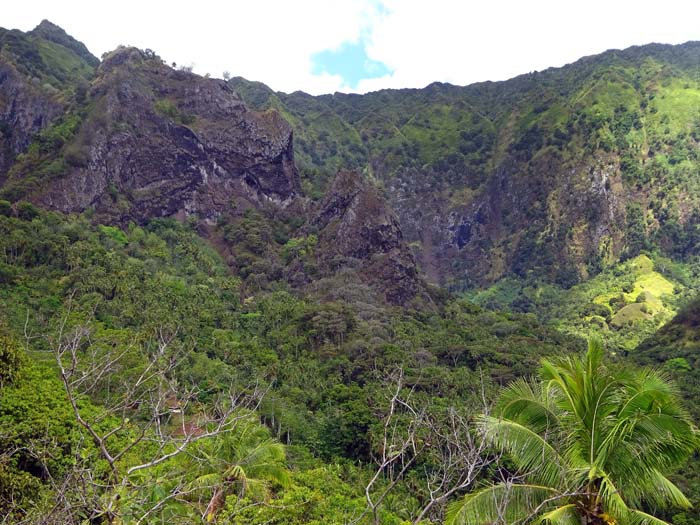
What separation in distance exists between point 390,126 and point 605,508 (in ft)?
589

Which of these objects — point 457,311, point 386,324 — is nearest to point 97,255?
point 386,324

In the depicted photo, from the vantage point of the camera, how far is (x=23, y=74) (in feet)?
306

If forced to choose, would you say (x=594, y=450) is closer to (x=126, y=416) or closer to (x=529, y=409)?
(x=529, y=409)

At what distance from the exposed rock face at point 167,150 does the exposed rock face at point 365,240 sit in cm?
1421

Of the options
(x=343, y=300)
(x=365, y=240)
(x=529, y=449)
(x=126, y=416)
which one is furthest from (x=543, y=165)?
(x=529, y=449)

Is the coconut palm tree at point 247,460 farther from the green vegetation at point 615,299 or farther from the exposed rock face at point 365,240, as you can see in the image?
the green vegetation at point 615,299

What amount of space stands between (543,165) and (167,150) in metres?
90.5

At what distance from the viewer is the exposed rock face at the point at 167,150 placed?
79875mm

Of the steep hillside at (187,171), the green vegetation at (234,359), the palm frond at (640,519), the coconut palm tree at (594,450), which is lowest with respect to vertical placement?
the green vegetation at (234,359)

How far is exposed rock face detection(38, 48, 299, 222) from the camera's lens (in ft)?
262

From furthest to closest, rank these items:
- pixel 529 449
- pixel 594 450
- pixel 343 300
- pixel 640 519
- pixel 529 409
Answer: pixel 343 300 < pixel 529 409 < pixel 529 449 < pixel 594 450 < pixel 640 519

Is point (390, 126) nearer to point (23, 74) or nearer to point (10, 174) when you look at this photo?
point (23, 74)

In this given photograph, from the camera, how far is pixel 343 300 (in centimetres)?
6781

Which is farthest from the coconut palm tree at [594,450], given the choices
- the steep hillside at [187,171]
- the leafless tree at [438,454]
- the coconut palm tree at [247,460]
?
the steep hillside at [187,171]
